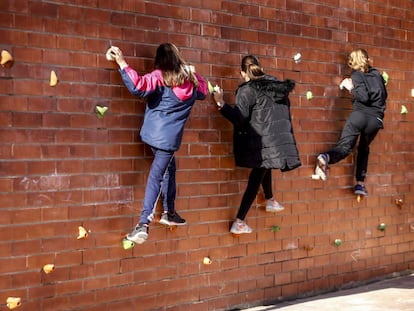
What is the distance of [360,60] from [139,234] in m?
3.27

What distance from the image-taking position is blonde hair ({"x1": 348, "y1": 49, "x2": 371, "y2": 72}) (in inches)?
308

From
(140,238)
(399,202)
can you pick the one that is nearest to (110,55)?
(140,238)

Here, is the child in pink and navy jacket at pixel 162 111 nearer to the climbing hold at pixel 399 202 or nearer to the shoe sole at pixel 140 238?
the shoe sole at pixel 140 238

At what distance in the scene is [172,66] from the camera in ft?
19.3

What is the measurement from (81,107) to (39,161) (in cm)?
53

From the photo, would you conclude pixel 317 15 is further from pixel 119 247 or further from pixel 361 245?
pixel 119 247

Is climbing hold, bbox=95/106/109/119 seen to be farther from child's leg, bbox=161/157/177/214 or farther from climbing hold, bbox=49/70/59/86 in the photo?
child's leg, bbox=161/157/177/214

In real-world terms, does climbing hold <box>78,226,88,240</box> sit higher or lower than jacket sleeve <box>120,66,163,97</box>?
lower

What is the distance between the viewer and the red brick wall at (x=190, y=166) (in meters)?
5.47

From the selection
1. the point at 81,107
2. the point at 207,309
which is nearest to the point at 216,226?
the point at 207,309

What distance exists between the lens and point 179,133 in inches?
236

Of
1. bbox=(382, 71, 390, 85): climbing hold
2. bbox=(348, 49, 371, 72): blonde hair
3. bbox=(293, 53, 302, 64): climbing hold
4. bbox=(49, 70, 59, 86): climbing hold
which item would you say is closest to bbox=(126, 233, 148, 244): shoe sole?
bbox=(49, 70, 59, 86): climbing hold

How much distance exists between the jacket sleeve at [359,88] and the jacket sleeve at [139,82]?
2674 millimetres

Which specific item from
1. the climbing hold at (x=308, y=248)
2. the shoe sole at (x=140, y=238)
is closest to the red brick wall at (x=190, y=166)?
the climbing hold at (x=308, y=248)
